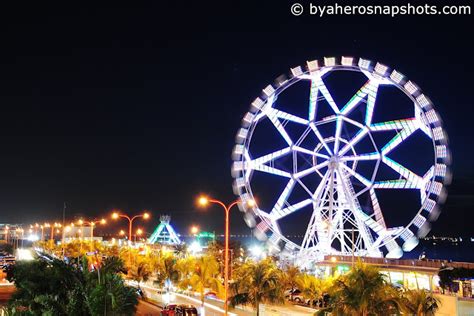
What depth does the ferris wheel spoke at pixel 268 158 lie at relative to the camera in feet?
136

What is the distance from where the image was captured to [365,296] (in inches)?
616

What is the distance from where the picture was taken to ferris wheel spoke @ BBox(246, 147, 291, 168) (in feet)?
136

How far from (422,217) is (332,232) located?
1030 centimetres

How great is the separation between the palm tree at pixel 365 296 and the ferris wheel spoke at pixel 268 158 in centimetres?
2570

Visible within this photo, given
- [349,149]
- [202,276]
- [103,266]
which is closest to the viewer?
[103,266]

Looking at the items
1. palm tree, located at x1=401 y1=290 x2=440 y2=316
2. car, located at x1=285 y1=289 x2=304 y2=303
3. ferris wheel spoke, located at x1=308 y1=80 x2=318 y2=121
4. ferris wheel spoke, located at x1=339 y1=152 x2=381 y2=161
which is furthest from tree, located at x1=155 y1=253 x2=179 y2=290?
palm tree, located at x1=401 y1=290 x2=440 y2=316

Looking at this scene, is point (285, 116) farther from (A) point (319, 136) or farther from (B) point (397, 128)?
(B) point (397, 128)

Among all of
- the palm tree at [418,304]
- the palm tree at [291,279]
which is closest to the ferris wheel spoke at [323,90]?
the palm tree at [291,279]

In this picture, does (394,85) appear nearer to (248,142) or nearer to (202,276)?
(248,142)

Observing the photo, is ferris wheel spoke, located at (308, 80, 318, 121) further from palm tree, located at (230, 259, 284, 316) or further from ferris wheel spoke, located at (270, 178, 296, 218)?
palm tree, located at (230, 259, 284, 316)

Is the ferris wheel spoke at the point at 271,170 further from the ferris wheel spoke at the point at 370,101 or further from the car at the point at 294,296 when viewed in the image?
the car at the point at 294,296

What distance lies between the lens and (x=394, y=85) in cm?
3572

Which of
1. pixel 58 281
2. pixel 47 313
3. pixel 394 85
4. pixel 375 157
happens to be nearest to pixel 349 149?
pixel 375 157

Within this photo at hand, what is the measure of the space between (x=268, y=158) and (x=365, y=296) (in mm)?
26416
